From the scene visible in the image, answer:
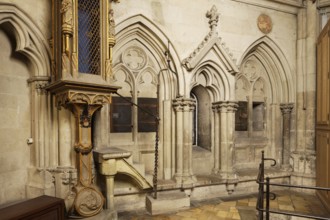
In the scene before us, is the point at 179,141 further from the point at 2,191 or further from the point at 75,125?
the point at 2,191

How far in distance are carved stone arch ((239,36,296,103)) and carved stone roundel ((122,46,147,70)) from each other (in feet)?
7.79

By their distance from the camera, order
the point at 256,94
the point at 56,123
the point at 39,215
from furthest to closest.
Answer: the point at 256,94 < the point at 56,123 < the point at 39,215

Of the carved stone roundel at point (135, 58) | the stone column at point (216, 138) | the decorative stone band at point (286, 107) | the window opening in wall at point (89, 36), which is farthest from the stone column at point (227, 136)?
the window opening in wall at point (89, 36)

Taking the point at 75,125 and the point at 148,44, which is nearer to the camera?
the point at 75,125

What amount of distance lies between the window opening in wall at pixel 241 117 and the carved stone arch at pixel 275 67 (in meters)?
0.86

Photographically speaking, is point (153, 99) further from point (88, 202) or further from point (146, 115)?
point (88, 202)

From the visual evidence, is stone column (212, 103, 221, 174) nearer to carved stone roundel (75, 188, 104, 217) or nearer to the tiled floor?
the tiled floor

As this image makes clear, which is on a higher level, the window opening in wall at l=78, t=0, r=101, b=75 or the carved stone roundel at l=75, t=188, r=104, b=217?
the window opening in wall at l=78, t=0, r=101, b=75

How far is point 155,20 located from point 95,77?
2070 millimetres

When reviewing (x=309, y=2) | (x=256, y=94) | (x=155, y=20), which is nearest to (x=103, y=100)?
(x=155, y=20)

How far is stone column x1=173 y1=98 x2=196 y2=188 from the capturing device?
4.69 meters

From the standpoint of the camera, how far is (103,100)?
3.19 metres

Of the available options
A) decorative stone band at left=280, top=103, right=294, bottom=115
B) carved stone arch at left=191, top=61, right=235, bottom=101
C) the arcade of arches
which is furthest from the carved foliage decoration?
decorative stone band at left=280, top=103, right=294, bottom=115

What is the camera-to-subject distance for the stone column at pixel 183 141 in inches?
185
